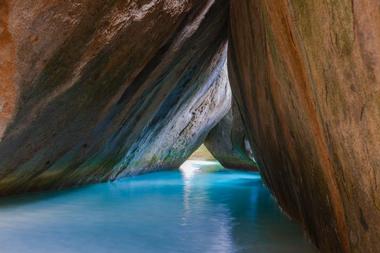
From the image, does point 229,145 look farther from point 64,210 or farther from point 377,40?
point 377,40

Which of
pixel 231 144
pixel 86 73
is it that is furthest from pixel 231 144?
pixel 86 73

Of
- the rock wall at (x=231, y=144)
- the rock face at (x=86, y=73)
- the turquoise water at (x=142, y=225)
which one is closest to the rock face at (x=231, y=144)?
the rock wall at (x=231, y=144)

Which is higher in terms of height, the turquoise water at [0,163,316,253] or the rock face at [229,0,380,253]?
the rock face at [229,0,380,253]

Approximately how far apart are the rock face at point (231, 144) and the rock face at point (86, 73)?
6.92 metres

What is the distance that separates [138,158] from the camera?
14281 millimetres

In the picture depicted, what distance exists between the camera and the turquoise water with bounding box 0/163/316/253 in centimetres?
480

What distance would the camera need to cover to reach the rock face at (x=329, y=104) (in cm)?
225

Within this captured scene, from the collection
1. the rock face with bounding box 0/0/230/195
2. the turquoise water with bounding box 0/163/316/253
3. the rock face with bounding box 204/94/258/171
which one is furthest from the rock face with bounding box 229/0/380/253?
the rock face with bounding box 204/94/258/171

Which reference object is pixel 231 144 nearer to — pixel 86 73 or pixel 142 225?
pixel 142 225

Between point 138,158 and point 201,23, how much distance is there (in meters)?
7.65

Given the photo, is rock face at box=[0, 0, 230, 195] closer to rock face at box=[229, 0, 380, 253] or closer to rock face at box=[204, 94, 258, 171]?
rock face at box=[229, 0, 380, 253]

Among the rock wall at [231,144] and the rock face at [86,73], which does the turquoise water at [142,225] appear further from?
the rock wall at [231,144]

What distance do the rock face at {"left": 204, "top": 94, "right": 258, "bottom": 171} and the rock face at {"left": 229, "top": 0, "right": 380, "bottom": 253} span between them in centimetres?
1203

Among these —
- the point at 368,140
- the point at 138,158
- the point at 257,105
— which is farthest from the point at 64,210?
the point at 138,158
